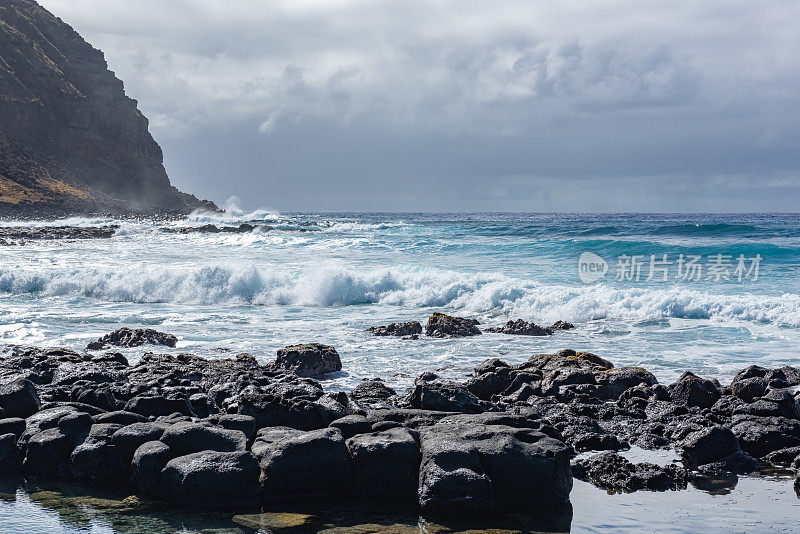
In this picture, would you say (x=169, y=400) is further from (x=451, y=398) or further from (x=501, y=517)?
(x=501, y=517)

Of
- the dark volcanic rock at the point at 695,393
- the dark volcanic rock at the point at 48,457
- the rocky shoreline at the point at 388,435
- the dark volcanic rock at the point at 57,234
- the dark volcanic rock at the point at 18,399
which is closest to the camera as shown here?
the rocky shoreline at the point at 388,435

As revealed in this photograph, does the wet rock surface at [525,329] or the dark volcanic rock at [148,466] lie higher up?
the dark volcanic rock at [148,466]

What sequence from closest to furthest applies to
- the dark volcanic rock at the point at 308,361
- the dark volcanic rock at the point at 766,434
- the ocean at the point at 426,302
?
the dark volcanic rock at the point at 766,434
the dark volcanic rock at the point at 308,361
the ocean at the point at 426,302

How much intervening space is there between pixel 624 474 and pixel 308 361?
589 centimetres

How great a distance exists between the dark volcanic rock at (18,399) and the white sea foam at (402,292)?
39.3ft

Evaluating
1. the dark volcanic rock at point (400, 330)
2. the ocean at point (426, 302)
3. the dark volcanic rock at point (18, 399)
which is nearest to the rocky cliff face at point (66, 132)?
the ocean at point (426, 302)

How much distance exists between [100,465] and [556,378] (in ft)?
19.8

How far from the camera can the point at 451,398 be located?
784cm

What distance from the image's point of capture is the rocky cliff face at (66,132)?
8018cm

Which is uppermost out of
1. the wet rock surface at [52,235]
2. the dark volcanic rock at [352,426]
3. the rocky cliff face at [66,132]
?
the rocky cliff face at [66,132]

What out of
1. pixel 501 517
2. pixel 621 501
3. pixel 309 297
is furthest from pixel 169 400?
pixel 309 297

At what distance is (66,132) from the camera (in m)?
89.8

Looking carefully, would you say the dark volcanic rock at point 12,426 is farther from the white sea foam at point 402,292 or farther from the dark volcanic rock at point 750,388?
the white sea foam at point 402,292

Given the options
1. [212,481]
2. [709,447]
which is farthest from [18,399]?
[709,447]
